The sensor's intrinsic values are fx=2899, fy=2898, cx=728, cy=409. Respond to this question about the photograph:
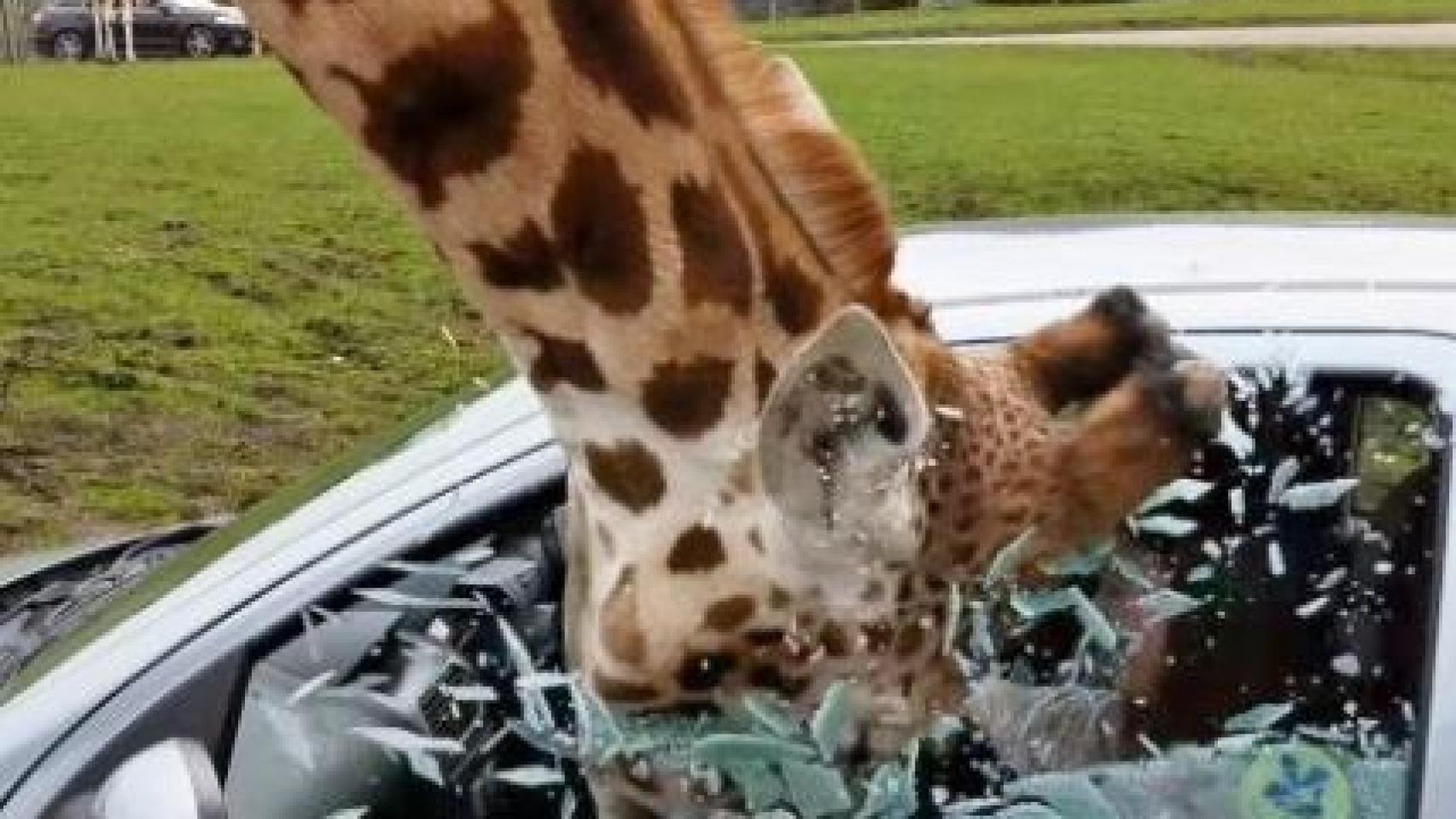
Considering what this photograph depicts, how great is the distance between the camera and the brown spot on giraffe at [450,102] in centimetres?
212

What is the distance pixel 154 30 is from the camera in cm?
3186

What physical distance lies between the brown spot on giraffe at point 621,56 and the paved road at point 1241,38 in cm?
1703

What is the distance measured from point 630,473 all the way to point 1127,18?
22779mm

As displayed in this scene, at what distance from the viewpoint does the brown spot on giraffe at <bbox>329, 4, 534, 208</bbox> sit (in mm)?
2117

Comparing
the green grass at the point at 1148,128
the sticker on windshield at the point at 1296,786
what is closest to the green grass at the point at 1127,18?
the green grass at the point at 1148,128

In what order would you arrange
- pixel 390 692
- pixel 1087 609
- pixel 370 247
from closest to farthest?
pixel 1087 609
pixel 390 692
pixel 370 247

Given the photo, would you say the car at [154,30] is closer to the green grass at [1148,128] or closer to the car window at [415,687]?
the green grass at [1148,128]

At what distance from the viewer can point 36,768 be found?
9.59ft

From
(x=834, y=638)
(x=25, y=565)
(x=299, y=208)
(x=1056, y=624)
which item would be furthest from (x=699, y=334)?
(x=299, y=208)

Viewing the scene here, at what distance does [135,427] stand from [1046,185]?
13.4ft

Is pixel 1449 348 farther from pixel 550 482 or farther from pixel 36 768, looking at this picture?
pixel 36 768

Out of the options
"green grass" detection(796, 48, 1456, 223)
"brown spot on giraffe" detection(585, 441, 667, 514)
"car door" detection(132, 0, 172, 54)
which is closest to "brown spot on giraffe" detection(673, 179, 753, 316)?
"brown spot on giraffe" detection(585, 441, 667, 514)

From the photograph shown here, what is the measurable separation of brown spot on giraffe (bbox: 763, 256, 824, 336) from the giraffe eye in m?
0.10

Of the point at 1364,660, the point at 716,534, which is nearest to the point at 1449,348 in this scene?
the point at 1364,660
